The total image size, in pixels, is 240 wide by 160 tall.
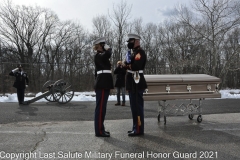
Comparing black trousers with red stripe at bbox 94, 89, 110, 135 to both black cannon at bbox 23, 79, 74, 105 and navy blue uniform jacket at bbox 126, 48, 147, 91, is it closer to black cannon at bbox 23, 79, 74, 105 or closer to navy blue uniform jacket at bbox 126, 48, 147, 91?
navy blue uniform jacket at bbox 126, 48, 147, 91

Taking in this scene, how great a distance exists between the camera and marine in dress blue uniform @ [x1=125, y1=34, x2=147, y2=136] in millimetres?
5023

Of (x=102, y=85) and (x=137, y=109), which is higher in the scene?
(x=102, y=85)

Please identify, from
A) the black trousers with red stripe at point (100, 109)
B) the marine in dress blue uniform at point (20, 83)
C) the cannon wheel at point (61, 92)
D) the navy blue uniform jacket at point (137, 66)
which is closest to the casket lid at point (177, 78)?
the navy blue uniform jacket at point (137, 66)

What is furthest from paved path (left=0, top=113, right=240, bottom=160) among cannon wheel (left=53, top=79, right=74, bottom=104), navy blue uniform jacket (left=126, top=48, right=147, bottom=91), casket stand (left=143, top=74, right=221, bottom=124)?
cannon wheel (left=53, top=79, right=74, bottom=104)

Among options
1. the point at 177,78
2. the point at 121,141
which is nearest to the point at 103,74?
the point at 121,141

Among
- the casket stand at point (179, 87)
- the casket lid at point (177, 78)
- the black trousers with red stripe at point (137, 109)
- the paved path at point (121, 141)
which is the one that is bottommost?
the paved path at point (121, 141)

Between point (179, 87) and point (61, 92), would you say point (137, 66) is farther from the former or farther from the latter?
point (61, 92)

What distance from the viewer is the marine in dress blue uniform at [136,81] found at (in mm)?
5023

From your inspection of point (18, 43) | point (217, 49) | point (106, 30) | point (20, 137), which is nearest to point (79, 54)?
point (106, 30)

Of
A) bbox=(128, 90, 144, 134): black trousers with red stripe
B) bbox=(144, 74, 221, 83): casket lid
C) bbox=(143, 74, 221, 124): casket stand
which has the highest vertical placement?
bbox=(144, 74, 221, 83): casket lid

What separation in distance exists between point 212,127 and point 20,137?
13.6 ft

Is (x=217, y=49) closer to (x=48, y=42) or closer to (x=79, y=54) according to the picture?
(x=79, y=54)

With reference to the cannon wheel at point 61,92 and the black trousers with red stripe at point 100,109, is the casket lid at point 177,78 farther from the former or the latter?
the cannon wheel at point 61,92

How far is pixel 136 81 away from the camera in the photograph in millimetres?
4992
